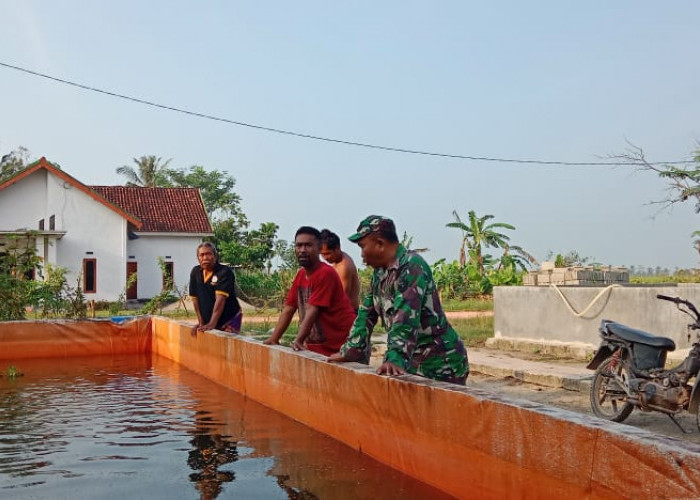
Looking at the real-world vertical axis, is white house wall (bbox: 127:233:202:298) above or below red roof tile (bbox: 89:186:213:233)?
below

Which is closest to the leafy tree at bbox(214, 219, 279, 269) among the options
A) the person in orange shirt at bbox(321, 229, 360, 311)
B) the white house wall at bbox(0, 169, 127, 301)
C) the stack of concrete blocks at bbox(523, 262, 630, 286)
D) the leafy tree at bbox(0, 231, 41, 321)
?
the white house wall at bbox(0, 169, 127, 301)

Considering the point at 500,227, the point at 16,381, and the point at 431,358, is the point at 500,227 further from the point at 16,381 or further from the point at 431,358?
the point at 431,358

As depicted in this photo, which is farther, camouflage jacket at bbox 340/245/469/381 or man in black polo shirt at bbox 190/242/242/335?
man in black polo shirt at bbox 190/242/242/335

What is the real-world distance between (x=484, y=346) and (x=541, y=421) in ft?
32.7

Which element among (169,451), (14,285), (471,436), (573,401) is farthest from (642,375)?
(14,285)

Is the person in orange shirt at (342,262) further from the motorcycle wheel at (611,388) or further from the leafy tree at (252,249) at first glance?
the leafy tree at (252,249)

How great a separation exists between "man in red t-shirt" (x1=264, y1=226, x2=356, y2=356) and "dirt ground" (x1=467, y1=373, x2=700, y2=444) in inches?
85.1

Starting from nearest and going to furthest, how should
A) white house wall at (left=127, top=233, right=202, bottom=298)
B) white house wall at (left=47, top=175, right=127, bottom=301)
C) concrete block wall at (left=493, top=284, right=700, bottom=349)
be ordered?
concrete block wall at (left=493, top=284, right=700, bottom=349) < white house wall at (left=47, top=175, right=127, bottom=301) < white house wall at (left=127, top=233, right=202, bottom=298)

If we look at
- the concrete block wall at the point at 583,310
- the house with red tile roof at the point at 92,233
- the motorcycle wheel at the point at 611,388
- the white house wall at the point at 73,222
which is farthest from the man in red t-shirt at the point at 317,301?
the white house wall at the point at 73,222

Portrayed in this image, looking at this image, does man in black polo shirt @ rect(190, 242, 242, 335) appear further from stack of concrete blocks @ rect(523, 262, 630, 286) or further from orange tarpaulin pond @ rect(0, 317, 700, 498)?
stack of concrete blocks @ rect(523, 262, 630, 286)

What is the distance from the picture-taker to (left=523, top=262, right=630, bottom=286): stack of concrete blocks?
12766mm

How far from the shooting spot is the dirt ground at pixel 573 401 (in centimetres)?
658

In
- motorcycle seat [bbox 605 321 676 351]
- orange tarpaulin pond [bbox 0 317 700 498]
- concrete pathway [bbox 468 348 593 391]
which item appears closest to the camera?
orange tarpaulin pond [bbox 0 317 700 498]

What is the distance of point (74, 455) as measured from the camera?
547 cm
